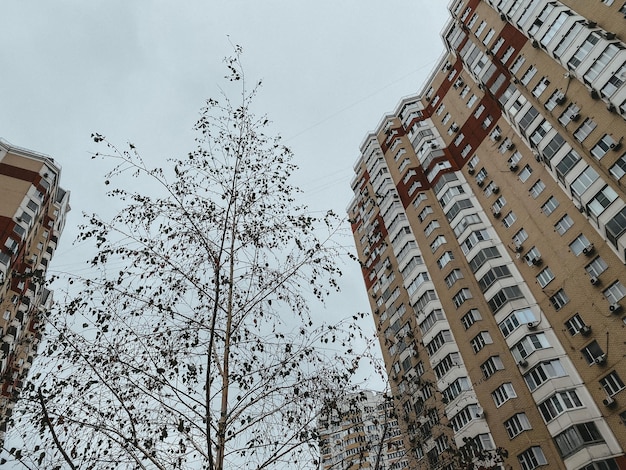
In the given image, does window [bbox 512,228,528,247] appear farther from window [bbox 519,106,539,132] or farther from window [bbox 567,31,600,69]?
window [bbox 567,31,600,69]

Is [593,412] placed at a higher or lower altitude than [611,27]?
lower

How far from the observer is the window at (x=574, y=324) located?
1115 inches

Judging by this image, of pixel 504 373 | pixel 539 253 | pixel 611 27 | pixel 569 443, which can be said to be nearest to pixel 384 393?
pixel 569 443

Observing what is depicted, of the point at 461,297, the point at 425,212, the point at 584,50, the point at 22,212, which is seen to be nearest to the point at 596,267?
the point at 461,297

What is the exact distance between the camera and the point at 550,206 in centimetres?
3316

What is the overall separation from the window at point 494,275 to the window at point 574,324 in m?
6.16

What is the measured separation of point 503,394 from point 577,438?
18.2 feet

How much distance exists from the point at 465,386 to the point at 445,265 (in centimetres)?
1086

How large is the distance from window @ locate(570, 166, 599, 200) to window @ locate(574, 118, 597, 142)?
2.84 meters

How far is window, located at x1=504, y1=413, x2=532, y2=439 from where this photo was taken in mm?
27969

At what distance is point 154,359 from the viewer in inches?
277

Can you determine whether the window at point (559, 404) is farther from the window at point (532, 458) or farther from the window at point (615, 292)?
the window at point (615, 292)

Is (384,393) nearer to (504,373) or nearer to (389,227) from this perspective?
(504,373)

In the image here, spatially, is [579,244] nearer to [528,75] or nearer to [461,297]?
[461,297]
